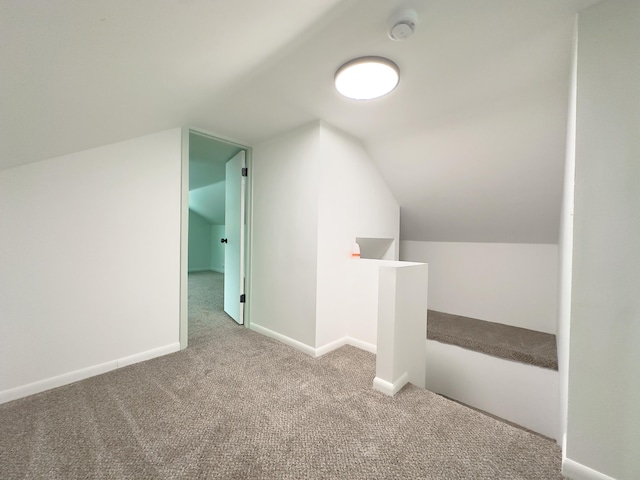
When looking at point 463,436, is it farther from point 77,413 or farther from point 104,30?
point 104,30

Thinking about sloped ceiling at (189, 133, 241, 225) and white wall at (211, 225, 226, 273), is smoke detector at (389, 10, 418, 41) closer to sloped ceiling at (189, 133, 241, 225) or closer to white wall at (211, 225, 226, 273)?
sloped ceiling at (189, 133, 241, 225)

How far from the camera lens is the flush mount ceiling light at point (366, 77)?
1.26 meters

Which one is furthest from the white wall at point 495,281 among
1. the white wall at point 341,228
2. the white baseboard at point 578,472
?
the white baseboard at point 578,472

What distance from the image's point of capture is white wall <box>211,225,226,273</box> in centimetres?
643

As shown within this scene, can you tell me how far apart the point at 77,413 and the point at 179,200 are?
1.38m

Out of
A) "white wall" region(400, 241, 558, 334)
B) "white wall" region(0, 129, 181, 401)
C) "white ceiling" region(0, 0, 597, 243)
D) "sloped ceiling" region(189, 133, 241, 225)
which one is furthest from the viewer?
"sloped ceiling" region(189, 133, 241, 225)

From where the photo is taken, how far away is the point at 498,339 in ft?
7.38

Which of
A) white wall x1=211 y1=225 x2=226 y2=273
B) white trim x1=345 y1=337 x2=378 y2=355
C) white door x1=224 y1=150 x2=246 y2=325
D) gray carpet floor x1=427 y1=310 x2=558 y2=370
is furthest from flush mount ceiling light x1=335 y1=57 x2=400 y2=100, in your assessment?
white wall x1=211 y1=225 x2=226 y2=273

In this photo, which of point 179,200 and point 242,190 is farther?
point 242,190

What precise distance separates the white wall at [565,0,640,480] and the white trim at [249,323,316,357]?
143cm

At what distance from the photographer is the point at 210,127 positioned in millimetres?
2080

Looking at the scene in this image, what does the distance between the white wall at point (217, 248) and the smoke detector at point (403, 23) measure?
603cm

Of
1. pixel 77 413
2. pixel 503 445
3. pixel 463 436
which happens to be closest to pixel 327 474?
pixel 463 436

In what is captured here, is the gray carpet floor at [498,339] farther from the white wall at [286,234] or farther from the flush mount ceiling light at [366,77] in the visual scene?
the flush mount ceiling light at [366,77]
